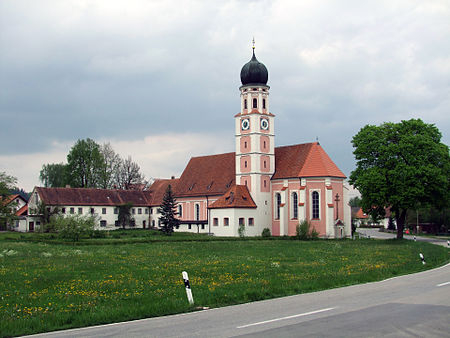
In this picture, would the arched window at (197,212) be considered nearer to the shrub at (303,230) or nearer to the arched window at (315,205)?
the arched window at (315,205)

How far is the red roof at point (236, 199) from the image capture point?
67250mm

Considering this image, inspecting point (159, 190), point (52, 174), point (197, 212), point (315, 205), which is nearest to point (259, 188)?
point (315, 205)

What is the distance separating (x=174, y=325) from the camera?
1202 cm

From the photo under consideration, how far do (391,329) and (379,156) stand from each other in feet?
146

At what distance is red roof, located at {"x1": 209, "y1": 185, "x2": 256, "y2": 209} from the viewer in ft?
221

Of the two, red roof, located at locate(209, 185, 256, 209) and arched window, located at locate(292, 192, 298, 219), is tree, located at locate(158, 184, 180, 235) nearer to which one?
red roof, located at locate(209, 185, 256, 209)

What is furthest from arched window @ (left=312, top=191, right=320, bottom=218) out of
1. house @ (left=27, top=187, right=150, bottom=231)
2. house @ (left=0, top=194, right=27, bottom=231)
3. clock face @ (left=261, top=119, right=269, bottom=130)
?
house @ (left=0, top=194, right=27, bottom=231)

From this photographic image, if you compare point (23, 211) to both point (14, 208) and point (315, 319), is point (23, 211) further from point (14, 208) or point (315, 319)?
point (315, 319)

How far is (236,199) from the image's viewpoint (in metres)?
67.5

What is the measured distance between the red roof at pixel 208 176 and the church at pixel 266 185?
203mm

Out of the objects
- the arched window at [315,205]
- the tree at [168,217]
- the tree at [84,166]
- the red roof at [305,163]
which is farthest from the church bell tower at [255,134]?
the tree at [84,166]

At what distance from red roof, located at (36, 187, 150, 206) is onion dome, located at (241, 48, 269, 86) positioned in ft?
99.0

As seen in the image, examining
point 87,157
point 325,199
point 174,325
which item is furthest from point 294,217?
point 174,325

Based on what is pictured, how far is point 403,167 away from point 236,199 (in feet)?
75.9
